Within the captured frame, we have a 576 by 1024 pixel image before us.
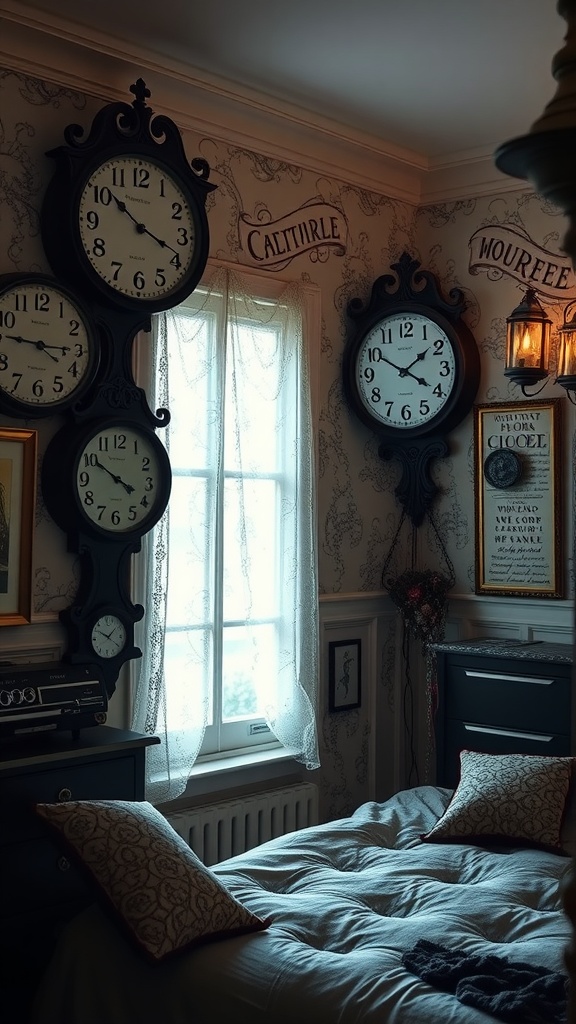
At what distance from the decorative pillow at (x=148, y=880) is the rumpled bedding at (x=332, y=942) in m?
0.04

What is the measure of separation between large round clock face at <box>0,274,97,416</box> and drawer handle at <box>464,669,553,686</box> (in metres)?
1.84

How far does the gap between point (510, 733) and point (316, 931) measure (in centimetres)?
177

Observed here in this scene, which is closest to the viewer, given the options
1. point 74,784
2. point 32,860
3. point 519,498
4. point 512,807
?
point 32,860

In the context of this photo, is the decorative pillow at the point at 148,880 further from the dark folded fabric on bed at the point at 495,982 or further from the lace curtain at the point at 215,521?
the lace curtain at the point at 215,521

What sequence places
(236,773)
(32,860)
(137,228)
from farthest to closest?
(236,773) → (137,228) → (32,860)

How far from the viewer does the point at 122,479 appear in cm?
341

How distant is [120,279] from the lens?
3365 millimetres

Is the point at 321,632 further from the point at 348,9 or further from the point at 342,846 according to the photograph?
the point at 348,9

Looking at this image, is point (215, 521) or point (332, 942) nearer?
point (332, 942)

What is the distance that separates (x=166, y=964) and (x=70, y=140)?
2.35 m

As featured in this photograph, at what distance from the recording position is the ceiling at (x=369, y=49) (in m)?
3.15

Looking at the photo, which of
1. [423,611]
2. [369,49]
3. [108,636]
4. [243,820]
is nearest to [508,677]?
[423,611]

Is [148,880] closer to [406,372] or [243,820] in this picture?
[243,820]

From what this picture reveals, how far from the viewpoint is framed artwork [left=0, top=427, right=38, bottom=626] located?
124 inches
